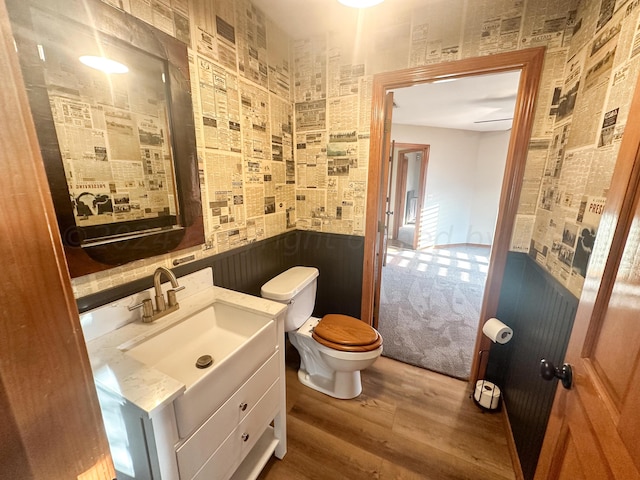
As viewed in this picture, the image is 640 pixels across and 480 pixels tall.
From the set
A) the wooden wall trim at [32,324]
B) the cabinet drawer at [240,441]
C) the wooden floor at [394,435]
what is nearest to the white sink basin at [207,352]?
the cabinet drawer at [240,441]

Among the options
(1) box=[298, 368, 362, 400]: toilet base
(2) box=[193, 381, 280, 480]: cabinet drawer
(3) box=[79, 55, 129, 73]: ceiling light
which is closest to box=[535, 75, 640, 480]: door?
(2) box=[193, 381, 280, 480]: cabinet drawer

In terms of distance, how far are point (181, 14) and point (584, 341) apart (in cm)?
176

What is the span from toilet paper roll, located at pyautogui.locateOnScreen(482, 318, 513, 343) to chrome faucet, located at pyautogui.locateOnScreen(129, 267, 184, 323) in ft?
5.38

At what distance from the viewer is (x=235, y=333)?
117cm

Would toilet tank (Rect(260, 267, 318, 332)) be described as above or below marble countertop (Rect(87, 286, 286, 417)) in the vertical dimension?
below

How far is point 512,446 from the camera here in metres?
1.33

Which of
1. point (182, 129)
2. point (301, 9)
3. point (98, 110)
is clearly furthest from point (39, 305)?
point (301, 9)

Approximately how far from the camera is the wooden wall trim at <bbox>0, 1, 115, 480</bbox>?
267mm

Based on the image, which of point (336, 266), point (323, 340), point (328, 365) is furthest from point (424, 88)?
point (328, 365)

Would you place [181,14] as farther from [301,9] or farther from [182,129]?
[301,9]

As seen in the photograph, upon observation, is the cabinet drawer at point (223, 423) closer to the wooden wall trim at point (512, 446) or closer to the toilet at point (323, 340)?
the toilet at point (323, 340)

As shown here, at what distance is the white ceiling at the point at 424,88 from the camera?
1422 millimetres

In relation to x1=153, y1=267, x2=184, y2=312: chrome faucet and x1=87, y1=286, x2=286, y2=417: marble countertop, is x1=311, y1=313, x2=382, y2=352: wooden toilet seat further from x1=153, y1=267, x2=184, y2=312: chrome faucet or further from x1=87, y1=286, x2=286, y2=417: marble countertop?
x1=153, y1=267, x2=184, y2=312: chrome faucet

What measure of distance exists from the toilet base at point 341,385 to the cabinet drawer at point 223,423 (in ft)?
2.13
